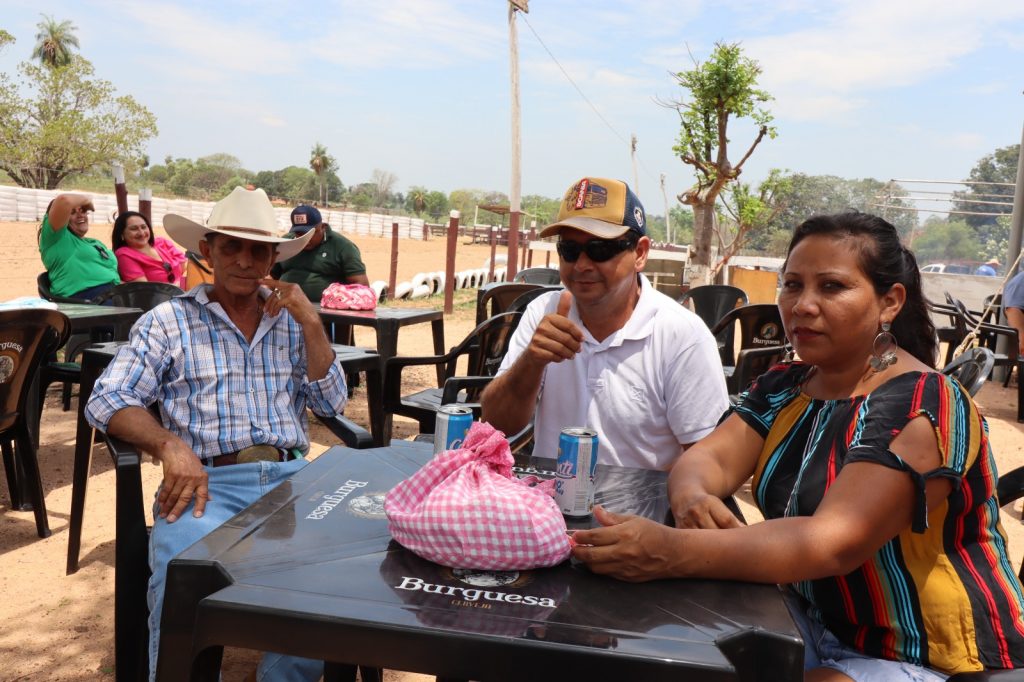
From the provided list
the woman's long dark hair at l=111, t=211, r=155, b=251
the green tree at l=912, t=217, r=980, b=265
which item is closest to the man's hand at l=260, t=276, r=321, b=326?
the woman's long dark hair at l=111, t=211, r=155, b=251

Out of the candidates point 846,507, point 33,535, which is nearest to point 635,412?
point 846,507

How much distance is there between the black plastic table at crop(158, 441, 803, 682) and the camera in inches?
51.9

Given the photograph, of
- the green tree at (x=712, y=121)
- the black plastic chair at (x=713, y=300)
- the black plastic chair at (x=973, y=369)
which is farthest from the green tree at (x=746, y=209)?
the black plastic chair at (x=973, y=369)

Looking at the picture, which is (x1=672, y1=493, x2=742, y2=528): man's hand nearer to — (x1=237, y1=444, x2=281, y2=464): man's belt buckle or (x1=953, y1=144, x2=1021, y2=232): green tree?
(x1=237, y1=444, x2=281, y2=464): man's belt buckle

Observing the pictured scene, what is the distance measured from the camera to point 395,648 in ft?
4.42

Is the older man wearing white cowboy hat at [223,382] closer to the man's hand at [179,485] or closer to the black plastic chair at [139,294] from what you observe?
the man's hand at [179,485]

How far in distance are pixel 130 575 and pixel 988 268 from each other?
17719 millimetres

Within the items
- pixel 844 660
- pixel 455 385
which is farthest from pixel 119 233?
pixel 844 660

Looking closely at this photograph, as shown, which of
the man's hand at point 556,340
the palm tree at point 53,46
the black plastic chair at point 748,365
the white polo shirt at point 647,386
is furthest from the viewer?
the palm tree at point 53,46

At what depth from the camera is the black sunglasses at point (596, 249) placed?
278cm

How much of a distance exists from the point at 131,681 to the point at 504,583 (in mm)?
1681

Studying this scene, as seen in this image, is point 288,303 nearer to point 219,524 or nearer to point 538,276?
point 219,524

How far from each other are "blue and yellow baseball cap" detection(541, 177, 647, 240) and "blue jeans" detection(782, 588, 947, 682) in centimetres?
129

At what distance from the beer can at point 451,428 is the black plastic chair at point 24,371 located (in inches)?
107
